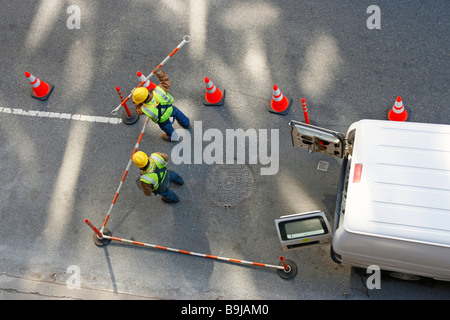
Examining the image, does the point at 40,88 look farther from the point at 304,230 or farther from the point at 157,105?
the point at 304,230

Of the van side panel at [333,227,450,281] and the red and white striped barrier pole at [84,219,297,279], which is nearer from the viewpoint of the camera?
the van side panel at [333,227,450,281]

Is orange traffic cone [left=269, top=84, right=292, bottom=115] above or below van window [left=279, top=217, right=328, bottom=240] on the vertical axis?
above

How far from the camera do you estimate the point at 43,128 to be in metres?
9.31

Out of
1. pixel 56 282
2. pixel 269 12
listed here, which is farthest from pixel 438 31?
pixel 56 282

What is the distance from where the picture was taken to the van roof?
5695 millimetres

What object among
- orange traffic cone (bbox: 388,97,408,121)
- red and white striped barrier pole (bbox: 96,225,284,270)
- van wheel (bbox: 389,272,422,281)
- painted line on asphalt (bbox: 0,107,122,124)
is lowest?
red and white striped barrier pole (bbox: 96,225,284,270)

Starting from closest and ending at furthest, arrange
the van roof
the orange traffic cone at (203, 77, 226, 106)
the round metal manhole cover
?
the van roof, the round metal manhole cover, the orange traffic cone at (203, 77, 226, 106)

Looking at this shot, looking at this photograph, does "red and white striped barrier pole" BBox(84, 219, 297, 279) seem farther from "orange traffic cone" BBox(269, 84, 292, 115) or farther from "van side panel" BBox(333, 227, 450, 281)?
"orange traffic cone" BBox(269, 84, 292, 115)

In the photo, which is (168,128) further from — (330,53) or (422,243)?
(422,243)

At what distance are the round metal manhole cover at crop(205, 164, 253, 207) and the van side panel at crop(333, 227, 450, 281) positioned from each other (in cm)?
238

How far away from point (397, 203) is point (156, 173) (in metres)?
3.76

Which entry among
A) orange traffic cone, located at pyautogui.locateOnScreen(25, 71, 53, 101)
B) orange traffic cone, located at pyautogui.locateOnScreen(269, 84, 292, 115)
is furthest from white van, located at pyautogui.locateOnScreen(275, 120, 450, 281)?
orange traffic cone, located at pyautogui.locateOnScreen(25, 71, 53, 101)

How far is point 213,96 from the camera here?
8992 millimetres

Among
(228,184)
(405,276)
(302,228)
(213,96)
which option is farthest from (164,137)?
(405,276)
